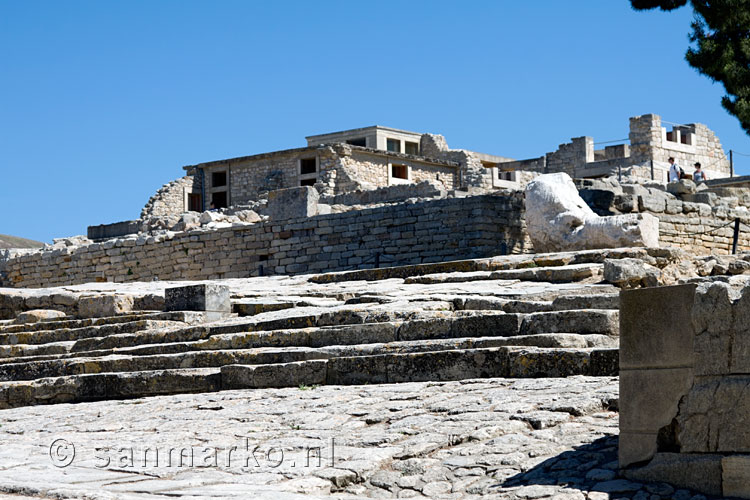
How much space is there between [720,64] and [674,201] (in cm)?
285

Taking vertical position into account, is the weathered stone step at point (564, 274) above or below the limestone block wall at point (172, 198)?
below

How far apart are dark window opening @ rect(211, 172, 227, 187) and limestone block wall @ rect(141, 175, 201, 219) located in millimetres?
509

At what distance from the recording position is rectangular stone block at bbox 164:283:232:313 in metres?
11.4

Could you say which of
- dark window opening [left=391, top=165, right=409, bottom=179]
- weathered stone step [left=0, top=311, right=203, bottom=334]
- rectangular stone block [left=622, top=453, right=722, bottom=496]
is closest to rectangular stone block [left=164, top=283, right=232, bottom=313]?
weathered stone step [left=0, top=311, right=203, bottom=334]

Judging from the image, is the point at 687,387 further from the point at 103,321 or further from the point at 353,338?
the point at 103,321

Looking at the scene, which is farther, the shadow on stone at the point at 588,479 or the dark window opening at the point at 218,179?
the dark window opening at the point at 218,179

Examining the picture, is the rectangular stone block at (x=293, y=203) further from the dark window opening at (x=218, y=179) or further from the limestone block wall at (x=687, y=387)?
the dark window opening at (x=218, y=179)

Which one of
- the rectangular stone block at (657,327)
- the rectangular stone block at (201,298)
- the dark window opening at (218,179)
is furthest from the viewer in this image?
the dark window opening at (218,179)

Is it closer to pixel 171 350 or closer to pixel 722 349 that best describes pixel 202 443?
pixel 722 349

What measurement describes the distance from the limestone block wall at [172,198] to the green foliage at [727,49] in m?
21.0

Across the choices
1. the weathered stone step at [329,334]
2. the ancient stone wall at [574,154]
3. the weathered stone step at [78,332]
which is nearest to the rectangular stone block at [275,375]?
the weathered stone step at [329,334]

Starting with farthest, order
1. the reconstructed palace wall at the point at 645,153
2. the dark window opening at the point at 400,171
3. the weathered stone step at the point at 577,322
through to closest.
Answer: the reconstructed palace wall at the point at 645,153 < the dark window opening at the point at 400,171 < the weathered stone step at the point at 577,322

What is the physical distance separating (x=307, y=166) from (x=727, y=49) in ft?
66.9

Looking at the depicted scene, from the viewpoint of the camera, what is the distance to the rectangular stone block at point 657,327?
14.4 feet
